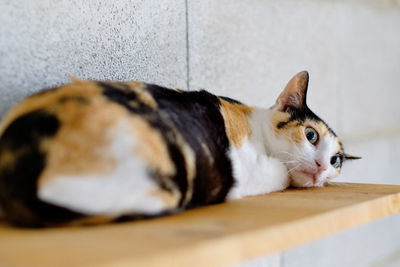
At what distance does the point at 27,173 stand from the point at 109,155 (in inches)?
4.5

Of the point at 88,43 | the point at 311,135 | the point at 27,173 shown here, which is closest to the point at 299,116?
the point at 311,135

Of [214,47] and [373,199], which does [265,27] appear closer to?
[214,47]

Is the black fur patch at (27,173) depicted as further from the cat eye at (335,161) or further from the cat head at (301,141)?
the cat eye at (335,161)

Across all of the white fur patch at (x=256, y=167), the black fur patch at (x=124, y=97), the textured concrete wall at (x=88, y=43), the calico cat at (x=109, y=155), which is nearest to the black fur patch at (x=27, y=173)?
the calico cat at (x=109, y=155)

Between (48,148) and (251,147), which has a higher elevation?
(48,148)

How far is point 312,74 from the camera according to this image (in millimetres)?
1775

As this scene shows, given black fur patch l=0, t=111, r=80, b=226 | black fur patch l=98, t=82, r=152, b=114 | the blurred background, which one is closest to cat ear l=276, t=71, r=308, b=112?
the blurred background

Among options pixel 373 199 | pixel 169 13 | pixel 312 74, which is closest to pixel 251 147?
pixel 373 199

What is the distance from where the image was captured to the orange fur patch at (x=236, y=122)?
3.24 ft

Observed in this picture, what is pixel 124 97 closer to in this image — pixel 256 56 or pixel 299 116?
pixel 299 116

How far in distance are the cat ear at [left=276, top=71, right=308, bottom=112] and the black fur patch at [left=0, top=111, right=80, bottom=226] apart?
67cm

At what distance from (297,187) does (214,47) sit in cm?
50

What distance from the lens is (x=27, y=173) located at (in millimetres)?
645

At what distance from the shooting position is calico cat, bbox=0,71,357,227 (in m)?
0.65
